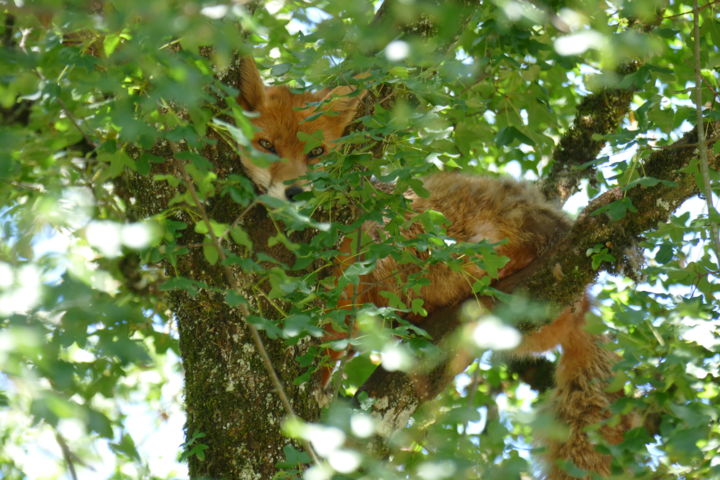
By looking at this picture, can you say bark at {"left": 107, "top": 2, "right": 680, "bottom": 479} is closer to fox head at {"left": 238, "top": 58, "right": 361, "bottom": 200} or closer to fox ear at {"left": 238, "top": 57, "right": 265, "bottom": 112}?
fox head at {"left": 238, "top": 58, "right": 361, "bottom": 200}

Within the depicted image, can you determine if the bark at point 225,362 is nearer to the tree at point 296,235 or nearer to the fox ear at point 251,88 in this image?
the tree at point 296,235

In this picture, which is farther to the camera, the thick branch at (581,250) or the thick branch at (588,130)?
the thick branch at (588,130)

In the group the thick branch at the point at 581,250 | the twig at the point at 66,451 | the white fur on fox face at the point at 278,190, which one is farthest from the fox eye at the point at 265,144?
the twig at the point at 66,451

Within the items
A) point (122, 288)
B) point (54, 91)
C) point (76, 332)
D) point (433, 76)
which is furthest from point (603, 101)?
point (76, 332)

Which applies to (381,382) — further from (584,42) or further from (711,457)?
(584,42)

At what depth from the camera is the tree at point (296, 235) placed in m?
2.19

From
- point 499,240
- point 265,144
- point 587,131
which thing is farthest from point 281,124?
Result: point 587,131

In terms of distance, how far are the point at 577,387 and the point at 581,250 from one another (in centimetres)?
124

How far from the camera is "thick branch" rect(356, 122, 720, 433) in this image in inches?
165

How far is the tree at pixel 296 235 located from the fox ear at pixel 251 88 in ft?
4.50

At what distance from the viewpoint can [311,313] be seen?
11.0ft

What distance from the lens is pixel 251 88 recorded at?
19.8 feet

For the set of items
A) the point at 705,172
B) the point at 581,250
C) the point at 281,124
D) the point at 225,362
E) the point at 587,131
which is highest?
the point at 705,172

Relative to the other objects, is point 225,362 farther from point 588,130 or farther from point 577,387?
point 588,130
